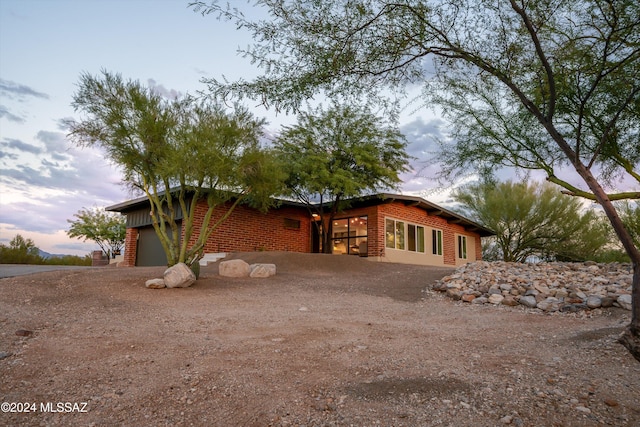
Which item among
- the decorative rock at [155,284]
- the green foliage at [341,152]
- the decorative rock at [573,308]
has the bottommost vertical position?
the decorative rock at [573,308]

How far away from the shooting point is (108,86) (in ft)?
31.8

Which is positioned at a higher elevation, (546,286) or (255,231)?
(255,231)

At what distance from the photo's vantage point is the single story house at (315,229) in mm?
16531

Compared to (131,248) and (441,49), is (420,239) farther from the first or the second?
(441,49)

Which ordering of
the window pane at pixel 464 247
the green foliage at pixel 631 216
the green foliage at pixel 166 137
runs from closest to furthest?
1. the green foliage at pixel 166 137
2. the green foliage at pixel 631 216
3. the window pane at pixel 464 247

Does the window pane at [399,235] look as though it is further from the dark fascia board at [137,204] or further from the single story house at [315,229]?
the dark fascia board at [137,204]

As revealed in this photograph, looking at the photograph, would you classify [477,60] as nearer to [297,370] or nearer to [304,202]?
[297,370]

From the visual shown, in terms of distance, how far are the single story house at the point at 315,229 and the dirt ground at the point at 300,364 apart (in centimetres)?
907

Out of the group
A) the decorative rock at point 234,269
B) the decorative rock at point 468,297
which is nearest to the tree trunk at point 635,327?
the decorative rock at point 468,297

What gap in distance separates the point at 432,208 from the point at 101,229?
20.1m

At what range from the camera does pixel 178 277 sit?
8570 mm

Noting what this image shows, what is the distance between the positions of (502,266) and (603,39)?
23.1ft

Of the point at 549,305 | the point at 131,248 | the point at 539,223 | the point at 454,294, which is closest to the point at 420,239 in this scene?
the point at 539,223

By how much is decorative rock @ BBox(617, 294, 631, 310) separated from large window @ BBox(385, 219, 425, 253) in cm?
1116
